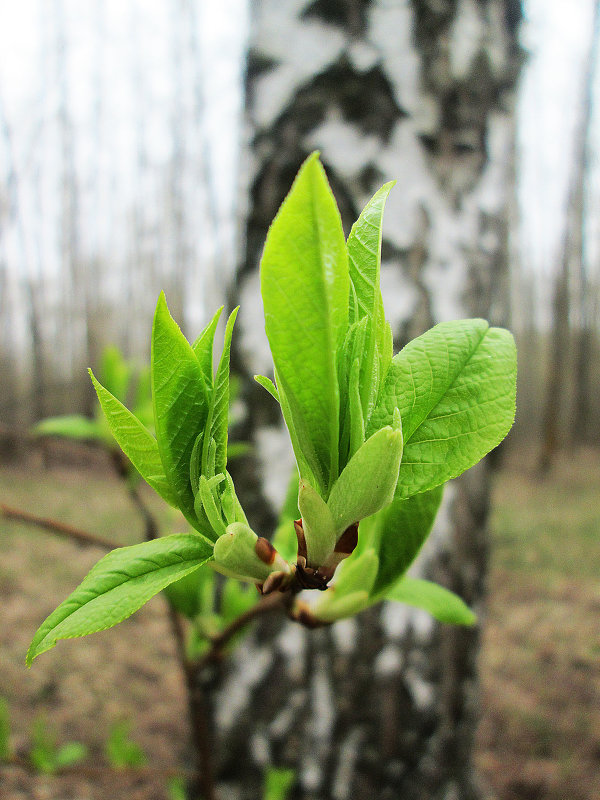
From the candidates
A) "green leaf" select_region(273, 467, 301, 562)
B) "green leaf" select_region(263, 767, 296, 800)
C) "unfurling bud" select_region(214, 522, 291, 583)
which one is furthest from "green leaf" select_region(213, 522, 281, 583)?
"green leaf" select_region(263, 767, 296, 800)

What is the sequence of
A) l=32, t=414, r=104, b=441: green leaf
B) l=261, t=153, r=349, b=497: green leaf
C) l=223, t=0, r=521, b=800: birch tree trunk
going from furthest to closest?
l=223, t=0, r=521, b=800: birch tree trunk, l=32, t=414, r=104, b=441: green leaf, l=261, t=153, r=349, b=497: green leaf

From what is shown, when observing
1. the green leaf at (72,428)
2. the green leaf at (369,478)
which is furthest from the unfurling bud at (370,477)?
the green leaf at (72,428)

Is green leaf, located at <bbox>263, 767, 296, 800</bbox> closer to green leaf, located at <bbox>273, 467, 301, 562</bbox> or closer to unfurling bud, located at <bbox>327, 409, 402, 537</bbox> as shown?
green leaf, located at <bbox>273, 467, 301, 562</bbox>

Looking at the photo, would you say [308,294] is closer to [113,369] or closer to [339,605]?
[339,605]

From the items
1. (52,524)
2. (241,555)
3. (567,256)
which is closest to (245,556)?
(241,555)

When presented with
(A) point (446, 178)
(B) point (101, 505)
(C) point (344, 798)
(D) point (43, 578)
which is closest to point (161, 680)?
(D) point (43, 578)

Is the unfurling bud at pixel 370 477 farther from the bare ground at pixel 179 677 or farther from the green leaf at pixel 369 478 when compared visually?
the bare ground at pixel 179 677
